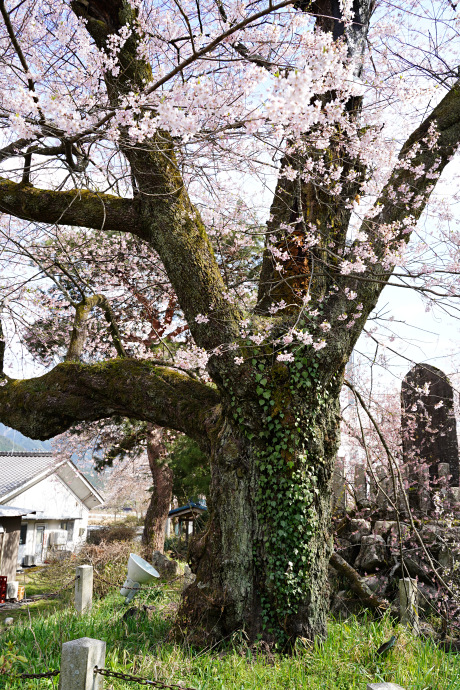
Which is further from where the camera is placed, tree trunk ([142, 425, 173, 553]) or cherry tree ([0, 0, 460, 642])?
tree trunk ([142, 425, 173, 553])

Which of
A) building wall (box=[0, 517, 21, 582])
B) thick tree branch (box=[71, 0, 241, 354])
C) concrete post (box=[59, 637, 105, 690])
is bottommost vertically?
building wall (box=[0, 517, 21, 582])

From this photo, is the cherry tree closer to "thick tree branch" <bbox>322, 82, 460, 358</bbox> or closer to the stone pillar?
"thick tree branch" <bbox>322, 82, 460, 358</bbox>

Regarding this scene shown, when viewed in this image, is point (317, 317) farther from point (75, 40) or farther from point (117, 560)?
point (117, 560)

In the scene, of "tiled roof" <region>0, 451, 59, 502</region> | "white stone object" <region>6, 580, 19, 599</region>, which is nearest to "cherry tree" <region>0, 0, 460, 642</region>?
"white stone object" <region>6, 580, 19, 599</region>

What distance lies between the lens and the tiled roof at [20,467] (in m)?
20.1

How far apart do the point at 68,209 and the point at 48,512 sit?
19973 millimetres

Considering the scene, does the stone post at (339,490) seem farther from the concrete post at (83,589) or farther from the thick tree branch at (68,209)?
the thick tree branch at (68,209)

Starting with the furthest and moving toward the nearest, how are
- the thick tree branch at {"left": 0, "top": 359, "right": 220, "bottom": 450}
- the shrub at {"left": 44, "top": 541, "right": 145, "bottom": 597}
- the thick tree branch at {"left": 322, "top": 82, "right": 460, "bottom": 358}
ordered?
the shrub at {"left": 44, "top": 541, "right": 145, "bottom": 597} → the thick tree branch at {"left": 0, "top": 359, "right": 220, "bottom": 450} → the thick tree branch at {"left": 322, "top": 82, "right": 460, "bottom": 358}

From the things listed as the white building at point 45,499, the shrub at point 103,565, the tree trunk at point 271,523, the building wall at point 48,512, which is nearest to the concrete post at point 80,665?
the tree trunk at point 271,523

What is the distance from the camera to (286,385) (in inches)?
211

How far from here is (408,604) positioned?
5.36 metres

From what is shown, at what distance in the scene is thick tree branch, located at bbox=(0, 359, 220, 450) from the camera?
6.12m

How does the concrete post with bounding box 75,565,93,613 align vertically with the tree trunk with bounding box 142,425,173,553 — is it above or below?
below

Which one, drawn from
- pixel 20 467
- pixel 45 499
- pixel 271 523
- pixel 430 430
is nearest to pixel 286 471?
pixel 271 523
